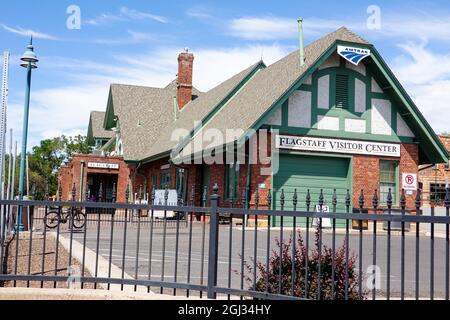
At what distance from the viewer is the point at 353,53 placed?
20609 millimetres

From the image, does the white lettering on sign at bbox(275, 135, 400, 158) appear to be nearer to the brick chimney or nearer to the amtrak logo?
the amtrak logo

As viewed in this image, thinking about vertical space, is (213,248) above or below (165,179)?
below

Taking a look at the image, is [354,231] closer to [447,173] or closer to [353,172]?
[353,172]

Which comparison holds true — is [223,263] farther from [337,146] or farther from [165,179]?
[165,179]

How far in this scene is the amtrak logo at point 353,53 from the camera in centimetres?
2050

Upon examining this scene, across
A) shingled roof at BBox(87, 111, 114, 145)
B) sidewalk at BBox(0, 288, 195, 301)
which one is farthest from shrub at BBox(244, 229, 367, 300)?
shingled roof at BBox(87, 111, 114, 145)

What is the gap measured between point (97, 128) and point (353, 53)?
104 feet

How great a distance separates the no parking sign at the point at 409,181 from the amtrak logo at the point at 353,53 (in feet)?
17.5

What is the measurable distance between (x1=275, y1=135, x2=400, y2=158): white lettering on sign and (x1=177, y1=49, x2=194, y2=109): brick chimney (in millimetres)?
13597

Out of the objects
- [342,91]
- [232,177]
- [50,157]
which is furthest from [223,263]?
[50,157]

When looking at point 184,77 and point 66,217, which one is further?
point 184,77

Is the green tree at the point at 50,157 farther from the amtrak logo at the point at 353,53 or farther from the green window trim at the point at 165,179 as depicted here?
the amtrak logo at the point at 353,53

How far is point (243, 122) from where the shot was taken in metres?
20.4

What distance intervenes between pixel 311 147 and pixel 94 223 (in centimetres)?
1155
